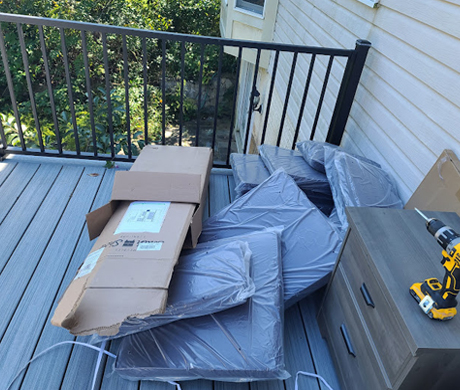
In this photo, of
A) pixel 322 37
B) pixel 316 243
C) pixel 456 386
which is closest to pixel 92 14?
pixel 322 37

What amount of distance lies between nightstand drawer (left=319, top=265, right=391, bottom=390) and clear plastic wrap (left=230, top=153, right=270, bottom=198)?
2.82ft

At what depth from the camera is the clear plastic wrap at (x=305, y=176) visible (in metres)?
2.10

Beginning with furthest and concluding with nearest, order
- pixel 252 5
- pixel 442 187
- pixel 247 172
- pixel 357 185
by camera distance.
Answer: pixel 252 5 → pixel 247 172 → pixel 357 185 → pixel 442 187

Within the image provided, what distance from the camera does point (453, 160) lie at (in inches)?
60.8

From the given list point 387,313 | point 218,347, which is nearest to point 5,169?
point 218,347

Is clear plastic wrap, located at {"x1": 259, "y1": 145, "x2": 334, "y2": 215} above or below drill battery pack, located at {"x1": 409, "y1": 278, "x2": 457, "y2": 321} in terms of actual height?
below

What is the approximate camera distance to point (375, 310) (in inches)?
44.4

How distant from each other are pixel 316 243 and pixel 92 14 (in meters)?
9.61

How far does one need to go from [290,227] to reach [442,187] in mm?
670

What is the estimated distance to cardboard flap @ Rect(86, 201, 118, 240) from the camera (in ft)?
5.61

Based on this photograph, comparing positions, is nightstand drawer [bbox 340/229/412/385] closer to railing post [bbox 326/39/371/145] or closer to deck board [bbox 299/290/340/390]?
deck board [bbox 299/290/340/390]

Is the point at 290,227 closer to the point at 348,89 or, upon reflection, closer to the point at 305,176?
the point at 305,176

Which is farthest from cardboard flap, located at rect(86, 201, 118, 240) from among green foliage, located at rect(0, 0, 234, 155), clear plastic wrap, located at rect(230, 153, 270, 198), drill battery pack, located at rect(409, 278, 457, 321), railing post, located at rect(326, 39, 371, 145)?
green foliage, located at rect(0, 0, 234, 155)

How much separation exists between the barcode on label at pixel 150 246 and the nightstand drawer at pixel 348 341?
27.9 inches
